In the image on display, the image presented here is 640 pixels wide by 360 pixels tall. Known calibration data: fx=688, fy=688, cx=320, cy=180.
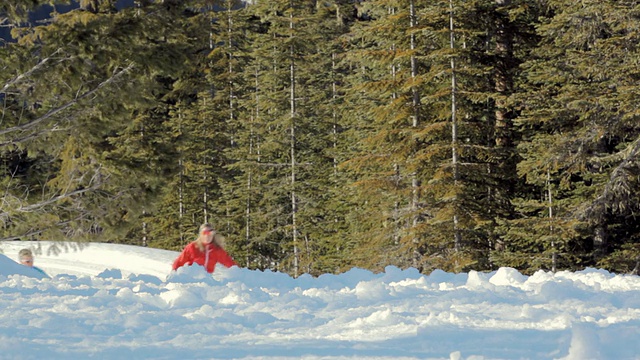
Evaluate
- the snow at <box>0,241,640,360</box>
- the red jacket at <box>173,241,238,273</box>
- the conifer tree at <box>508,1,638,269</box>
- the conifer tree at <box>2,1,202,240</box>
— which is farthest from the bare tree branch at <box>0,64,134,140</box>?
the conifer tree at <box>508,1,638,269</box>

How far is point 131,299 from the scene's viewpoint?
6711mm

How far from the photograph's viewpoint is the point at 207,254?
9.23 metres

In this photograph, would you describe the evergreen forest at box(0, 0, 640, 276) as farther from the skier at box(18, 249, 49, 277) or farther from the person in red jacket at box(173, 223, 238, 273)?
the person in red jacket at box(173, 223, 238, 273)

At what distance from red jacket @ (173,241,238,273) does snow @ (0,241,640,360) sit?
0.72m

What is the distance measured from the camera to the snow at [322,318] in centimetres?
478

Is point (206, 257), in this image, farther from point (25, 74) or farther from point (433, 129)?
point (433, 129)

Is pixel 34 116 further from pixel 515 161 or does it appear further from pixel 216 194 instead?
pixel 216 194

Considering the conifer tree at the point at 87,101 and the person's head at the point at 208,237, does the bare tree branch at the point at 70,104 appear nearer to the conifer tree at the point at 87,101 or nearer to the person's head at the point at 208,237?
Answer: the conifer tree at the point at 87,101

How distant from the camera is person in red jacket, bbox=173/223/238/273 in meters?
9.22

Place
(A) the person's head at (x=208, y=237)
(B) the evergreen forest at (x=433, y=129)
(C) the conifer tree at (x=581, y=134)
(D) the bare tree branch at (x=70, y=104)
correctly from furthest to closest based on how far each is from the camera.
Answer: (C) the conifer tree at (x=581, y=134)
(B) the evergreen forest at (x=433, y=129)
(D) the bare tree branch at (x=70, y=104)
(A) the person's head at (x=208, y=237)

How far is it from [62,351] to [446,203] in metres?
12.2

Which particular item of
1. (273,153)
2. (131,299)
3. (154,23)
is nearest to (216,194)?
(273,153)

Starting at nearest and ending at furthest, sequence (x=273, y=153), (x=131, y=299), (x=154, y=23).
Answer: (x=131, y=299), (x=154, y=23), (x=273, y=153)

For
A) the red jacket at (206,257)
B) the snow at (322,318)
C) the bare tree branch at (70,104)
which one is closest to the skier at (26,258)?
the bare tree branch at (70,104)
